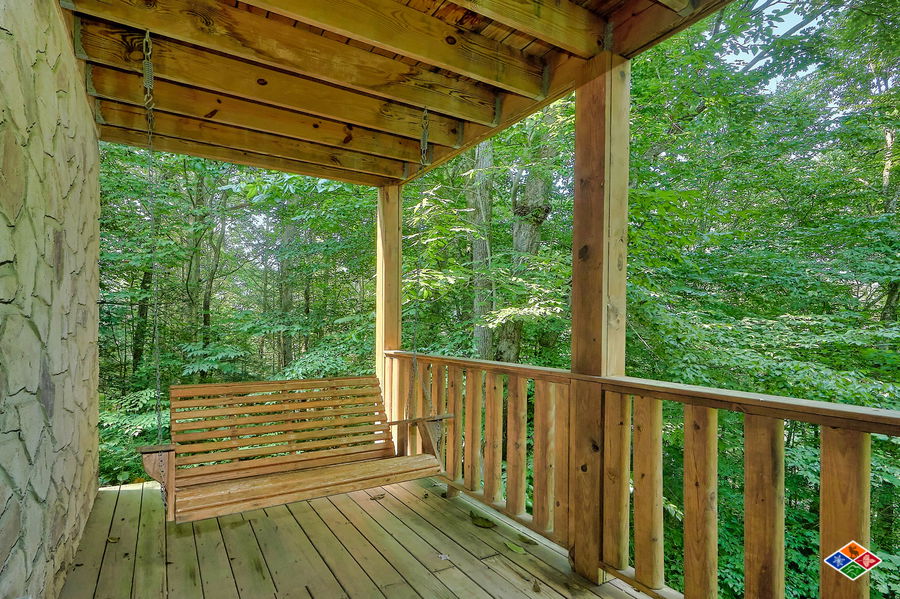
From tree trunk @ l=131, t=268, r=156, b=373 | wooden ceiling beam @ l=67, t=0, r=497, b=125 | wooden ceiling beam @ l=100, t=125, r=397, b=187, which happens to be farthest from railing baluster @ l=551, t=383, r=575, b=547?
tree trunk @ l=131, t=268, r=156, b=373

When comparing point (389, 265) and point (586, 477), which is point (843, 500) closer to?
point (586, 477)

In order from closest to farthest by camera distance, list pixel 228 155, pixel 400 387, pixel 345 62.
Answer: pixel 345 62 < pixel 228 155 < pixel 400 387

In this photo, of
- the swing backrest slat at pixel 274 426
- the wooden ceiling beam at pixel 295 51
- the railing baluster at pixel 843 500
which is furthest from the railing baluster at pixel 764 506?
the wooden ceiling beam at pixel 295 51

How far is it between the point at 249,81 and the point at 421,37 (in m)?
0.92

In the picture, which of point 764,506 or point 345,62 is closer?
point 764,506

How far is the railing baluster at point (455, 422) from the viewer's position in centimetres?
275

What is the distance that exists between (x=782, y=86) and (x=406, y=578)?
699 cm

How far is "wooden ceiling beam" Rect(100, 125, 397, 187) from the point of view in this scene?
278 centimetres

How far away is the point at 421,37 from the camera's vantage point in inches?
75.4

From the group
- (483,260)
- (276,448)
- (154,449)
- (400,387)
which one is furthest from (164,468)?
(483,260)

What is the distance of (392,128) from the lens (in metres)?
2.68

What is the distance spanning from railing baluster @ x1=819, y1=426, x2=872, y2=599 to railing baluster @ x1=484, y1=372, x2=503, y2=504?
4.72ft

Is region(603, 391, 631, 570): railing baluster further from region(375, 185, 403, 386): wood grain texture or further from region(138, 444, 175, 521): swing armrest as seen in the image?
region(375, 185, 403, 386): wood grain texture
